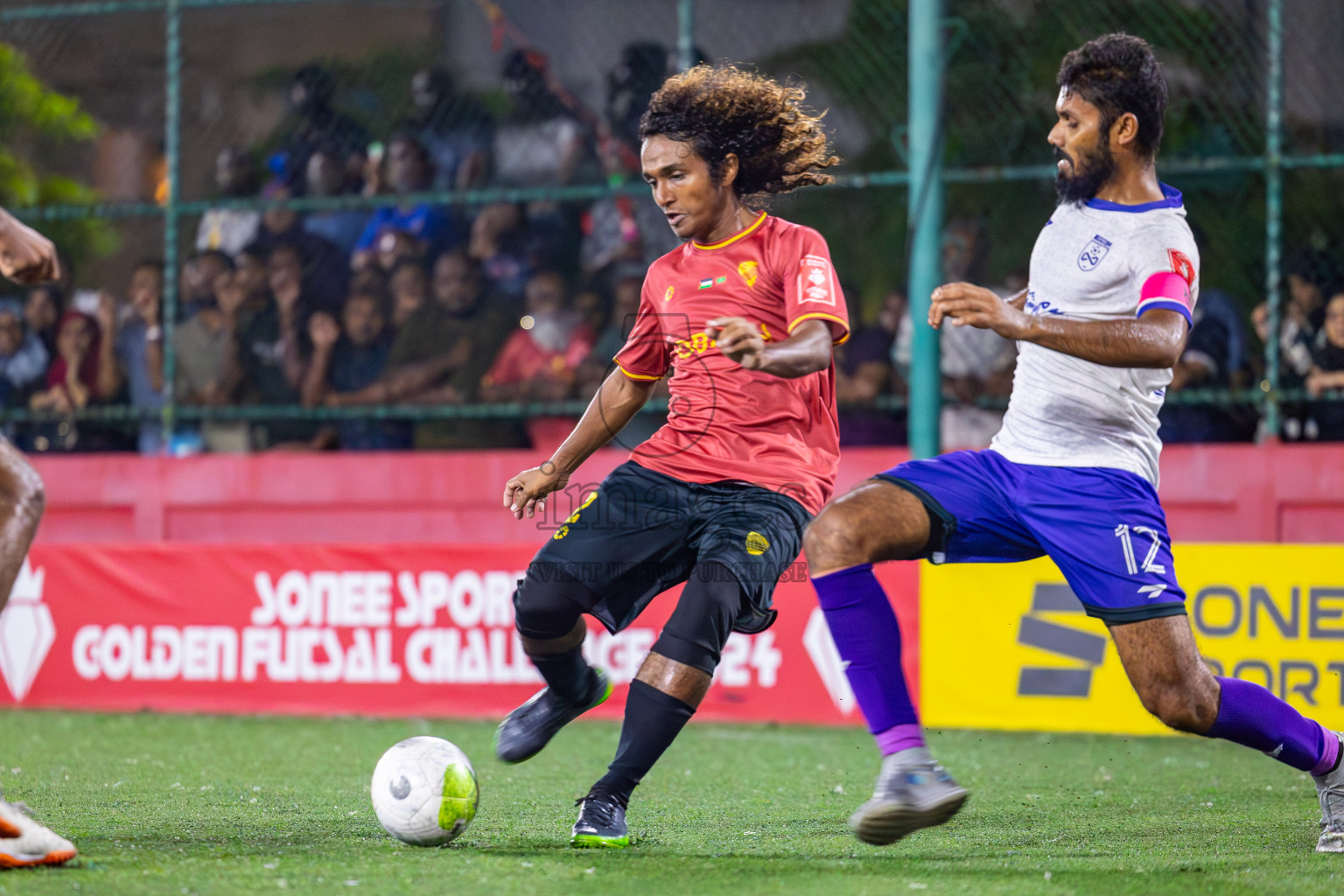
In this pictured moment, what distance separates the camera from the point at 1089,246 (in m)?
4.13

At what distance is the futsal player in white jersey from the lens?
401cm

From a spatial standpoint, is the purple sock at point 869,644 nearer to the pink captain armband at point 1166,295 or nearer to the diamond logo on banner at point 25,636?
the pink captain armband at point 1166,295

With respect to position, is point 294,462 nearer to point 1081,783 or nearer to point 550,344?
point 550,344

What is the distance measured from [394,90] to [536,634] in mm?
7222

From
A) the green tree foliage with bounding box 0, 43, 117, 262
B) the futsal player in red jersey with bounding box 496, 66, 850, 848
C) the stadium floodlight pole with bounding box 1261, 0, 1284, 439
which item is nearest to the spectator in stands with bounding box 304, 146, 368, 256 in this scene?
the green tree foliage with bounding box 0, 43, 117, 262

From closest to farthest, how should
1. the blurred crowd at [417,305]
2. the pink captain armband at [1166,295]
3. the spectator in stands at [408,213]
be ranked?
the pink captain armband at [1166,295] → the blurred crowd at [417,305] → the spectator in stands at [408,213]

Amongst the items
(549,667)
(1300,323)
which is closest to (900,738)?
(549,667)

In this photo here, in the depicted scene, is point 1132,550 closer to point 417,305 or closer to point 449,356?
point 449,356

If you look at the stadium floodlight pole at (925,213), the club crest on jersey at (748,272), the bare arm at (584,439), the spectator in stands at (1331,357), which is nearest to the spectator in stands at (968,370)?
the stadium floodlight pole at (925,213)

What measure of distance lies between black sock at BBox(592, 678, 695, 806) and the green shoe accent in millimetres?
107

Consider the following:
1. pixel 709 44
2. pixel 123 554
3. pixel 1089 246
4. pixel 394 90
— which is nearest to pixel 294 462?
pixel 123 554

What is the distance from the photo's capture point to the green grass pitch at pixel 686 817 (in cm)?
371

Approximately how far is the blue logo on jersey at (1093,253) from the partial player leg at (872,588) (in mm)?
767

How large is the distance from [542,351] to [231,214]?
8.61ft
